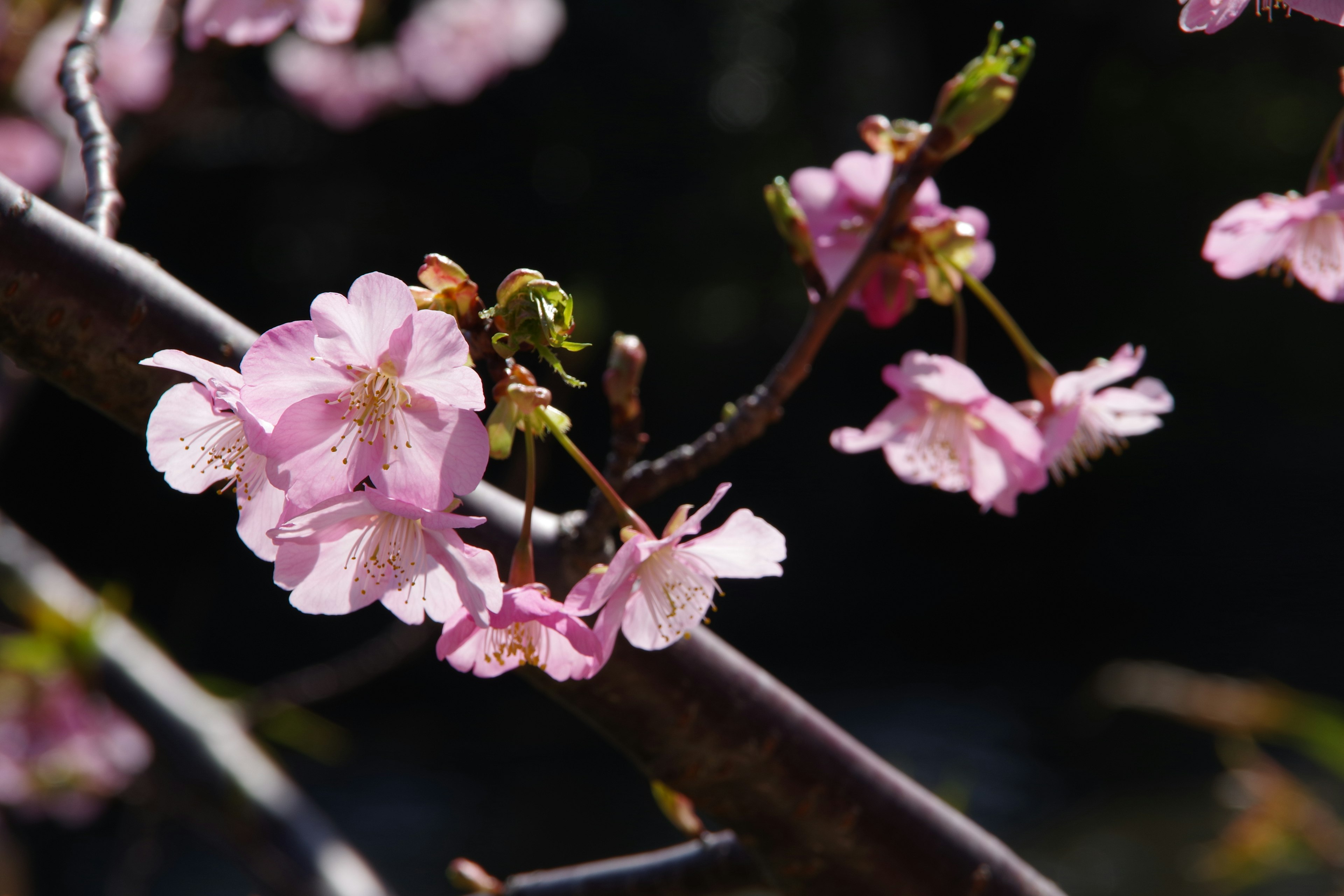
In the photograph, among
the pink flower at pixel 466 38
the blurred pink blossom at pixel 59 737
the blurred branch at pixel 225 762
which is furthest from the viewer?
the pink flower at pixel 466 38

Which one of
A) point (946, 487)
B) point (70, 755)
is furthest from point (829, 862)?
point (70, 755)

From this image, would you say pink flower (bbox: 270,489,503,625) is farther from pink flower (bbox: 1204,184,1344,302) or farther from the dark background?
the dark background

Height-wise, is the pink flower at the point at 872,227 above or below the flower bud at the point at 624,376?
above

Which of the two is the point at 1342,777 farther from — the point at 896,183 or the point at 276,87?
the point at 276,87

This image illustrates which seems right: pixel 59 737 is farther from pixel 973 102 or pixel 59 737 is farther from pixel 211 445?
pixel 973 102

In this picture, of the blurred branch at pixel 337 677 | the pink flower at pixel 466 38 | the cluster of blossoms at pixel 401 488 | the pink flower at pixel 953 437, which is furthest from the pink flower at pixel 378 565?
the pink flower at pixel 466 38

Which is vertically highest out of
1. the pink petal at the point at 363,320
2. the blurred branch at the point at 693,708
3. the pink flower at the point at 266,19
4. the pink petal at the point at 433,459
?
the pink flower at the point at 266,19

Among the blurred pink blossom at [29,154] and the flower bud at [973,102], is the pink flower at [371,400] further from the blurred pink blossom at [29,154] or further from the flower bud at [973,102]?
the blurred pink blossom at [29,154]
